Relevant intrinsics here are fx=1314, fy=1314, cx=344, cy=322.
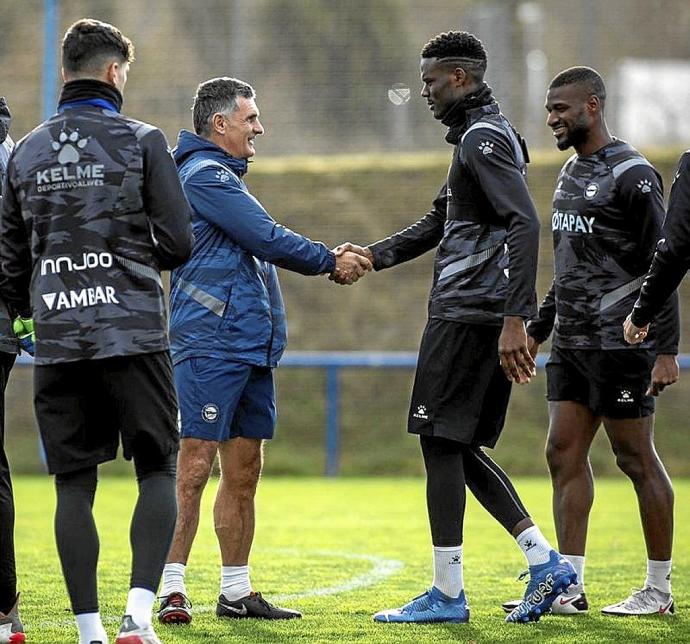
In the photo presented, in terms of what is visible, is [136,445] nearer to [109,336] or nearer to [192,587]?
[109,336]

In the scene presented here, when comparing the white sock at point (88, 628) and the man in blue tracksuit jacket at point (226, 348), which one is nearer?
the white sock at point (88, 628)

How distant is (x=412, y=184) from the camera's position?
16.2 meters

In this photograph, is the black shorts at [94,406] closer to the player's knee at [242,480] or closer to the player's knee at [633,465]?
the player's knee at [242,480]

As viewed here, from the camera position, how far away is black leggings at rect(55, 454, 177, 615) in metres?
4.47

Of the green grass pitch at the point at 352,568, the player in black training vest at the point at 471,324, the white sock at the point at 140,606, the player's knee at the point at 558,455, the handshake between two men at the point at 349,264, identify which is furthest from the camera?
the handshake between two men at the point at 349,264

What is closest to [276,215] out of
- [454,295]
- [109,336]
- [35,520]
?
[35,520]

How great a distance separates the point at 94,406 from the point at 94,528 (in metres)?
0.42

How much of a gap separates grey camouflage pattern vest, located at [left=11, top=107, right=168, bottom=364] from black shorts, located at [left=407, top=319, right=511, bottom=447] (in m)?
1.43

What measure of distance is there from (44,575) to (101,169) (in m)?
3.09

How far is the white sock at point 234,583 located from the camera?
18.6ft

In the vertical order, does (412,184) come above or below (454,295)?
above

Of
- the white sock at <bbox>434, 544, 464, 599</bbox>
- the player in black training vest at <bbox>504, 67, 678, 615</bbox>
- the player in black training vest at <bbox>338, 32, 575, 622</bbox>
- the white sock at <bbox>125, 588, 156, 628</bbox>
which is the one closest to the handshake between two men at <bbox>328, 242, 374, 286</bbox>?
the player in black training vest at <bbox>338, 32, 575, 622</bbox>

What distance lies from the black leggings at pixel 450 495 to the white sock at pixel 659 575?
25.8 inches

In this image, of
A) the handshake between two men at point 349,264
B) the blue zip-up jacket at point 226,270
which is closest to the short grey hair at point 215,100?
the blue zip-up jacket at point 226,270
